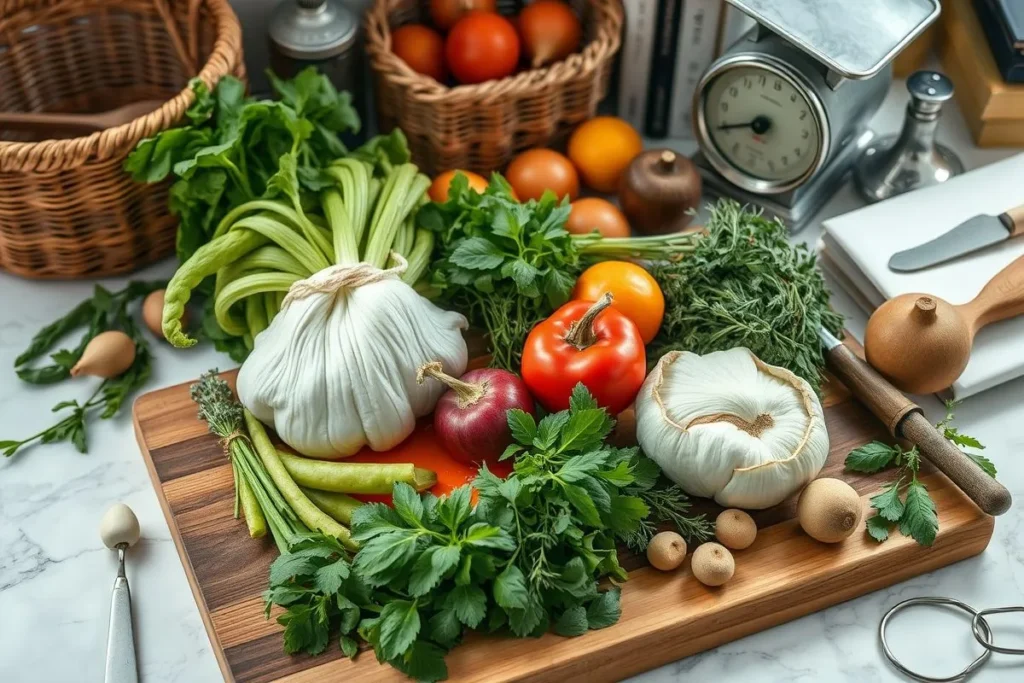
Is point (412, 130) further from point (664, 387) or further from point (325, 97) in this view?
point (664, 387)

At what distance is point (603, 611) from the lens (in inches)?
45.3

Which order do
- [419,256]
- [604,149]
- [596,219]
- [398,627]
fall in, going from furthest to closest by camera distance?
[604,149], [596,219], [419,256], [398,627]

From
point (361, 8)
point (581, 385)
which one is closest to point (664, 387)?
point (581, 385)

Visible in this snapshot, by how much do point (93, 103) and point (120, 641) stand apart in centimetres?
88

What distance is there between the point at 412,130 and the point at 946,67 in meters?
0.90

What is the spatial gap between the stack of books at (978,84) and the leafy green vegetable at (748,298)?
1.56 ft

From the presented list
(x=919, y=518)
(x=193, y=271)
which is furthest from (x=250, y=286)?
(x=919, y=518)

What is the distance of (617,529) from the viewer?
1.17 m

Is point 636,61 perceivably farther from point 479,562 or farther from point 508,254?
point 479,562

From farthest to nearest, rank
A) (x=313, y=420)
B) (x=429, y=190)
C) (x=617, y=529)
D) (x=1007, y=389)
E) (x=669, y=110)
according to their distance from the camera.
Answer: (x=669, y=110) < (x=429, y=190) < (x=1007, y=389) < (x=313, y=420) < (x=617, y=529)

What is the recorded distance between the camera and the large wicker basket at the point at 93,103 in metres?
1.36

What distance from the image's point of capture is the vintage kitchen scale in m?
1.41

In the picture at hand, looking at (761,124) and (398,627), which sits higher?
(761,124)


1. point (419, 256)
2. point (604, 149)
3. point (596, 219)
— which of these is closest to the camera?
point (419, 256)
